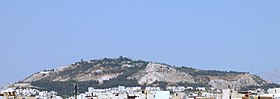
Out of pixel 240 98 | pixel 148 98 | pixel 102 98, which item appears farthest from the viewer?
pixel 102 98

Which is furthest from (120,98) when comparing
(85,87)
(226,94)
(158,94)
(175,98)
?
(85,87)

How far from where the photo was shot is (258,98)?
168 feet

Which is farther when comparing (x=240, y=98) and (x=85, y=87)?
(x=85, y=87)

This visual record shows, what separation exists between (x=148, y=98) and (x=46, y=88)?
465ft

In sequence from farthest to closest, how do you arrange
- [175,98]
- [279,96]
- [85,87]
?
[85,87] → [175,98] → [279,96]

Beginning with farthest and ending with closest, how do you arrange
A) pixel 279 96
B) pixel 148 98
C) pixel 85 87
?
pixel 85 87 → pixel 148 98 → pixel 279 96

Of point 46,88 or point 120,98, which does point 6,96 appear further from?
point 46,88

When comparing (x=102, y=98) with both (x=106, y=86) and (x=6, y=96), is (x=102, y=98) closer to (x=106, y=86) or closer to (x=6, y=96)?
(x=6, y=96)

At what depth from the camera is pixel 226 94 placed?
5681 cm

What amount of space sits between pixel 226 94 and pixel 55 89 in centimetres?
14309

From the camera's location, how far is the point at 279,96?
168ft

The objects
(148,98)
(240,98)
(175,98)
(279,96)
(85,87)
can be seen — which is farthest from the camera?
(85,87)

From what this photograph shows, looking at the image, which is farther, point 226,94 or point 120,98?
point 120,98

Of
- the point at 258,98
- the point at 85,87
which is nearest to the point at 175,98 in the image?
the point at 258,98
